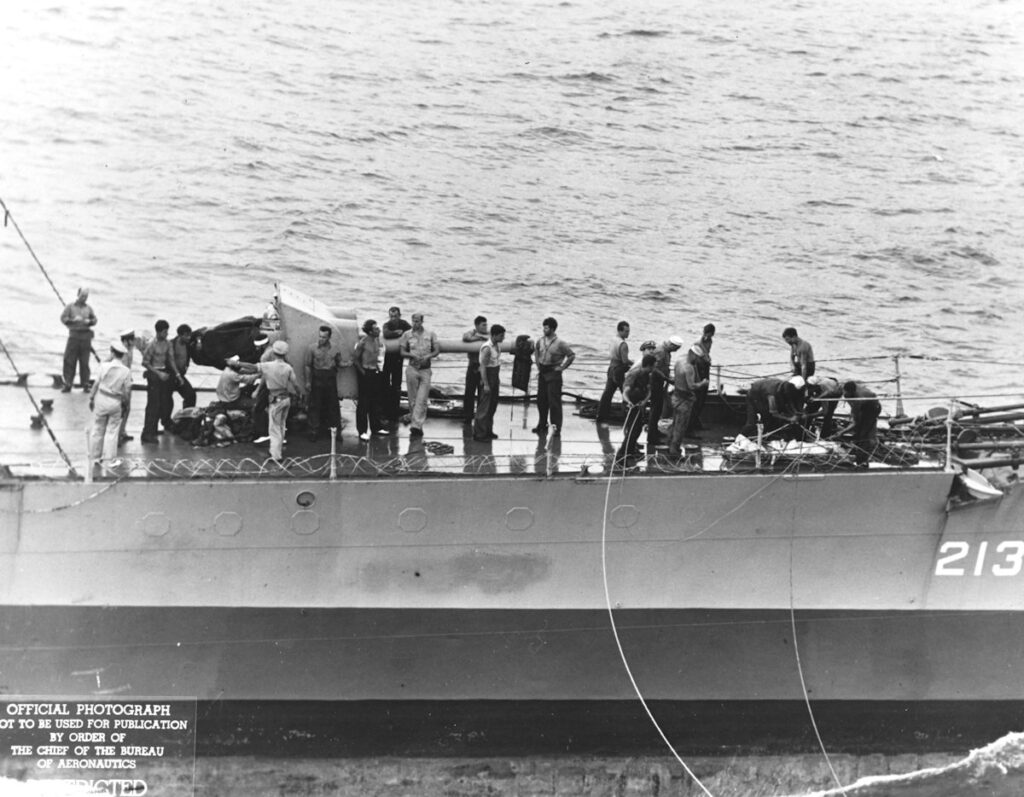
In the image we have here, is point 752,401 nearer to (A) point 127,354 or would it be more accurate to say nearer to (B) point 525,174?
(A) point 127,354

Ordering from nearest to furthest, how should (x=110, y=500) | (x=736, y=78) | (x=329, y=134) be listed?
1. (x=110, y=500)
2. (x=329, y=134)
3. (x=736, y=78)

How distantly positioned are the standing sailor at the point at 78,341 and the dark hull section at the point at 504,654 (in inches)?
184

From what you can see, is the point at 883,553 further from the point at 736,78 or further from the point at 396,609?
the point at 736,78

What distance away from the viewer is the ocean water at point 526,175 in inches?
1133

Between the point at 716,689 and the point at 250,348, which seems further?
the point at 250,348

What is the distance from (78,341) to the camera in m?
17.0

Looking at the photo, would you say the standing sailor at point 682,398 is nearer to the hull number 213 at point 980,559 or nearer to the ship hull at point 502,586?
the ship hull at point 502,586

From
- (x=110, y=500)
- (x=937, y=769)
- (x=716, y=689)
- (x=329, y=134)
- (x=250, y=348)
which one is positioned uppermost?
(x=329, y=134)

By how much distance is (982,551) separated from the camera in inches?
554

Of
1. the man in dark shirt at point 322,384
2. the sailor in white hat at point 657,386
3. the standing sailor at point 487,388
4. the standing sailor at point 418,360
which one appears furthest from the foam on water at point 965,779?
the man in dark shirt at point 322,384

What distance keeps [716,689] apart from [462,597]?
129 inches

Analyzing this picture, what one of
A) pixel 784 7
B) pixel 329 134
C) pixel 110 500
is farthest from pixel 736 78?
pixel 110 500

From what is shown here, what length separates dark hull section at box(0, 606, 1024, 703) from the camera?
13.6m

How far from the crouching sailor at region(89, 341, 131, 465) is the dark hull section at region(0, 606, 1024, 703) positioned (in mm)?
1849
